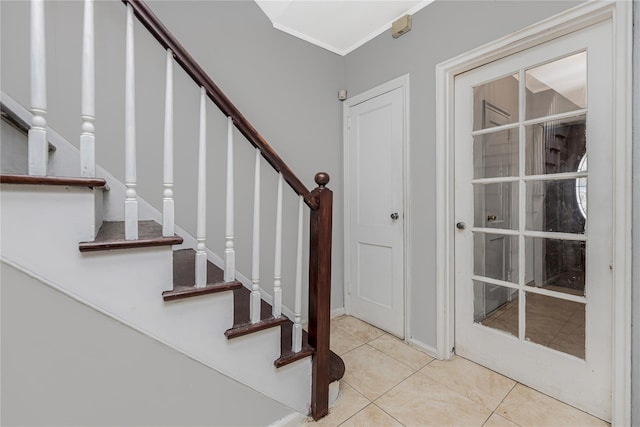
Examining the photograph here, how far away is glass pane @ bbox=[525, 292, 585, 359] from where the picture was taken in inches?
57.4

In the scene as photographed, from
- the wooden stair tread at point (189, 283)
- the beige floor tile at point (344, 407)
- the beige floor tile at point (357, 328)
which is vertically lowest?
the beige floor tile at point (344, 407)

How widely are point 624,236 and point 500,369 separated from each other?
42.5 inches

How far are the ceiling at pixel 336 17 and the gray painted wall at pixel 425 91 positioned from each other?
13 cm

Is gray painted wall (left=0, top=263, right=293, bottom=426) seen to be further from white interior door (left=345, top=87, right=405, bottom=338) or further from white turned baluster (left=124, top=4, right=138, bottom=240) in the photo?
white interior door (left=345, top=87, right=405, bottom=338)

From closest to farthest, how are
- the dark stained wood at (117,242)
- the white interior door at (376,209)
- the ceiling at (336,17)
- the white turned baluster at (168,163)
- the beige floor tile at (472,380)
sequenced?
the dark stained wood at (117,242) < the white turned baluster at (168,163) < the beige floor tile at (472,380) < the ceiling at (336,17) < the white interior door at (376,209)

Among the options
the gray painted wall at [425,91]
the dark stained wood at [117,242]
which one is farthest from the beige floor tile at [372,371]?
the dark stained wood at [117,242]

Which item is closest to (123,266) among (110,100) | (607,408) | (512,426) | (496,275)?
(110,100)

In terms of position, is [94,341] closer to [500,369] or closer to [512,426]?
[512,426]

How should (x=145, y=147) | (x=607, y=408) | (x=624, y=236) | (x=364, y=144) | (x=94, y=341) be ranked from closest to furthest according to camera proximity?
(x=94, y=341)
(x=624, y=236)
(x=607, y=408)
(x=145, y=147)
(x=364, y=144)

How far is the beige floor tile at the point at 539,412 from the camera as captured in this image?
1.36 m

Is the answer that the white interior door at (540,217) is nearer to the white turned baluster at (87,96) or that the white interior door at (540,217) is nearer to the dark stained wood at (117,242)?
the dark stained wood at (117,242)

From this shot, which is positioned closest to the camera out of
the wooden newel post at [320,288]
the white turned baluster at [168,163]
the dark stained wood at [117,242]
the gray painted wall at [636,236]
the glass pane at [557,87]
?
the dark stained wood at [117,242]

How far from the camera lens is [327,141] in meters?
2.57

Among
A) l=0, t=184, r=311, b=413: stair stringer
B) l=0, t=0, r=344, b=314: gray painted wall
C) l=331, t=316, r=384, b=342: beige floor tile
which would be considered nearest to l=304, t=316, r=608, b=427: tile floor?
l=331, t=316, r=384, b=342: beige floor tile
